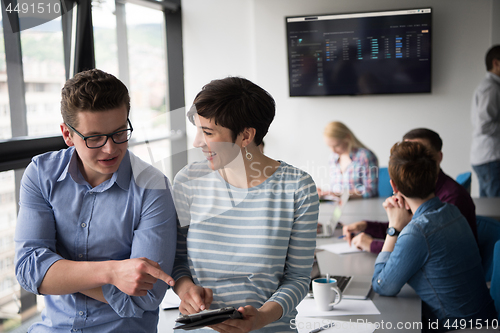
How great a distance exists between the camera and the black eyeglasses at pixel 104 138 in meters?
1.14

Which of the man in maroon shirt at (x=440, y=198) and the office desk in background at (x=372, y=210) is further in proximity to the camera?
the office desk in background at (x=372, y=210)

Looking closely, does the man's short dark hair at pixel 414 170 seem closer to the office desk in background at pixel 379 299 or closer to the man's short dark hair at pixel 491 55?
the office desk in background at pixel 379 299

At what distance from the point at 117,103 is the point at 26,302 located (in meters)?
1.67

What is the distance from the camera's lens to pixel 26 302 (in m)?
2.31

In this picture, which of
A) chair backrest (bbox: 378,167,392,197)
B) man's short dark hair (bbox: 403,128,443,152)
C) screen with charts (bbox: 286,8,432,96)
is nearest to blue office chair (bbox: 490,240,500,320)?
man's short dark hair (bbox: 403,128,443,152)

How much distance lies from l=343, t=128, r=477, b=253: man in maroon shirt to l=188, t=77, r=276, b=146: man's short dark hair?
3.87ft

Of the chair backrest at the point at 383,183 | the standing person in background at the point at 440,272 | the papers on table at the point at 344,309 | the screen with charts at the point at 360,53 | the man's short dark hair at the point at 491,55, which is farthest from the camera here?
the screen with charts at the point at 360,53

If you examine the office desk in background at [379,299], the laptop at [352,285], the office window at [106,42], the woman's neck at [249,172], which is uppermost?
the office window at [106,42]

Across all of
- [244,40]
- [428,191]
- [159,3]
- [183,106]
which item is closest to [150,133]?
[183,106]

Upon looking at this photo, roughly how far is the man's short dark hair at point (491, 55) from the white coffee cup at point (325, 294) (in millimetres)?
3207

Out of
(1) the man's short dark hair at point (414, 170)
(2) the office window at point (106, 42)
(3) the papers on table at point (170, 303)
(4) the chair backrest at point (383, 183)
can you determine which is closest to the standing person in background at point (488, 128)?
(4) the chair backrest at point (383, 183)

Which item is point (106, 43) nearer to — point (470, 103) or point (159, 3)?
point (159, 3)

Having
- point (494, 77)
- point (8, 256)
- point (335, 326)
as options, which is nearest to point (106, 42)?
point (8, 256)

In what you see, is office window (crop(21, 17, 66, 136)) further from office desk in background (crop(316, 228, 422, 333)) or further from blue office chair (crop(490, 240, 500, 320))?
blue office chair (crop(490, 240, 500, 320))
